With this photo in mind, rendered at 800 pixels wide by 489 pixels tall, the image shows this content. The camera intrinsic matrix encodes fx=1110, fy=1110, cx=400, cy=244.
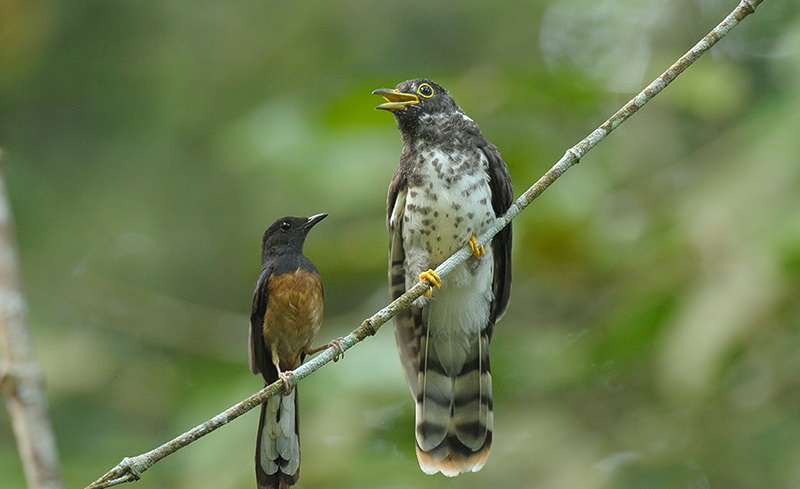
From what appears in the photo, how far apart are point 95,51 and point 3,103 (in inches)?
37.6

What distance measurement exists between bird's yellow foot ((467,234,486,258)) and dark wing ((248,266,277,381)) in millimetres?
812

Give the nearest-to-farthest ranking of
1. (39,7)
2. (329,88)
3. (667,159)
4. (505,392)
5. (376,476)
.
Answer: (376,476), (505,392), (667,159), (39,7), (329,88)

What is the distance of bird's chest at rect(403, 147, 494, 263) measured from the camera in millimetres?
4812

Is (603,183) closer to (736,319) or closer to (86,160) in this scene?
(736,319)

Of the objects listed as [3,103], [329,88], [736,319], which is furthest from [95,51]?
[736,319]

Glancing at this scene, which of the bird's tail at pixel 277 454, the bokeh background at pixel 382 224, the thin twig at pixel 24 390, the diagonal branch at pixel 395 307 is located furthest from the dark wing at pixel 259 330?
the bokeh background at pixel 382 224

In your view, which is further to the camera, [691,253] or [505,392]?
[505,392]

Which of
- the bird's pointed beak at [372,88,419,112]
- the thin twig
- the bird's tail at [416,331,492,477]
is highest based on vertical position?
the bird's pointed beak at [372,88,419,112]

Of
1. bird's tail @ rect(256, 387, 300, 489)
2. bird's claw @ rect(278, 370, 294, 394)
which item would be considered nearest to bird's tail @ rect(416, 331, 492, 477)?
bird's tail @ rect(256, 387, 300, 489)

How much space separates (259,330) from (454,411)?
5.19 feet

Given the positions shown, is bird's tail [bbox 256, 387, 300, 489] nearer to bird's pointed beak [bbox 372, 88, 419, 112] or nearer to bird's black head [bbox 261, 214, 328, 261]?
bird's black head [bbox 261, 214, 328, 261]

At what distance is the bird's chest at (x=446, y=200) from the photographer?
15.8 ft

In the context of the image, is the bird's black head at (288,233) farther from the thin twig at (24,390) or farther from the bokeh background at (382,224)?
the bokeh background at (382,224)

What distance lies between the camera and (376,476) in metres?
5.88
